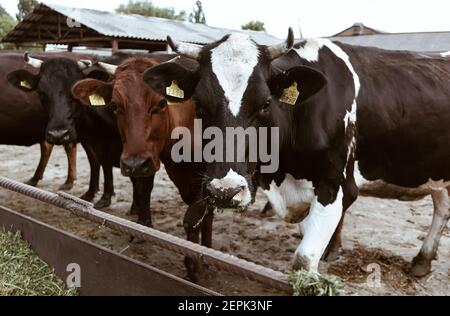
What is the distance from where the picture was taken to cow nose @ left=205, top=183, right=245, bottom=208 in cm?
239

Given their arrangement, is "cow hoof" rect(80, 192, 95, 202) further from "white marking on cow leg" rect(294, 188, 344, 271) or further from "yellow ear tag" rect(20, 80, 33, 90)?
"white marking on cow leg" rect(294, 188, 344, 271)

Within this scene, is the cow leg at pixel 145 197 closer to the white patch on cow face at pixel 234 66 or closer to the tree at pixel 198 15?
the white patch on cow face at pixel 234 66

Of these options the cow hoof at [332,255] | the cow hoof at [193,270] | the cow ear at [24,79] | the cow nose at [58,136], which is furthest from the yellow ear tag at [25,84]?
the cow hoof at [332,255]

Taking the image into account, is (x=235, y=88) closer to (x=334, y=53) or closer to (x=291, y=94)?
(x=291, y=94)

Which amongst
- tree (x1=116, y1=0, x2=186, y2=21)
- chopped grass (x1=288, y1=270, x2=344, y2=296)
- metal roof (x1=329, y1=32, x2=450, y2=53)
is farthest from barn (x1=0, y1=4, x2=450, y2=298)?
tree (x1=116, y1=0, x2=186, y2=21)

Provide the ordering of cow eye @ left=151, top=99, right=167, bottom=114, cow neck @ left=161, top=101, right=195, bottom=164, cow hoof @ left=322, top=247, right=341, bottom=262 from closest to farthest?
cow eye @ left=151, top=99, right=167, bottom=114 → cow neck @ left=161, top=101, right=195, bottom=164 → cow hoof @ left=322, top=247, right=341, bottom=262

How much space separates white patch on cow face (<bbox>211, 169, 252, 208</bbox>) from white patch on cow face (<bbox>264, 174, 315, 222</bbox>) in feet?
2.65

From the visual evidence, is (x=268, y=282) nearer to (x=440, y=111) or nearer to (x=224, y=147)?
(x=224, y=147)

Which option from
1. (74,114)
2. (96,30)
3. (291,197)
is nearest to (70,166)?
(74,114)

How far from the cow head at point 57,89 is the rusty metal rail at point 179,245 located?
1642 mm

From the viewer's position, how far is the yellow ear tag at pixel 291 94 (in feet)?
9.46

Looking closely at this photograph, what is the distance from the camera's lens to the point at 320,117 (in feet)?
10.1

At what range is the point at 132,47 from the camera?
18094 millimetres
